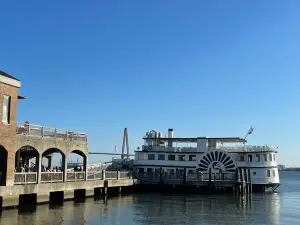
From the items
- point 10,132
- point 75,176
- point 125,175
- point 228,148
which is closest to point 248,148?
point 228,148

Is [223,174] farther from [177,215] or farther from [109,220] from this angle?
[109,220]

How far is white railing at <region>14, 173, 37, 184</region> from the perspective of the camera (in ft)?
102

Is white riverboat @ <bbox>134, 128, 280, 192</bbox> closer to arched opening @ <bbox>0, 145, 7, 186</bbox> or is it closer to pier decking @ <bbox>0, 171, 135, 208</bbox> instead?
pier decking @ <bbox>0, 171, 135, 208</bbox>

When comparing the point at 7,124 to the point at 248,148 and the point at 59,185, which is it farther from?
the point at 248,148

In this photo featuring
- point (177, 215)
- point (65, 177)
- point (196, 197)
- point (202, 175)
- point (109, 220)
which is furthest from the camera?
point (202, 175)

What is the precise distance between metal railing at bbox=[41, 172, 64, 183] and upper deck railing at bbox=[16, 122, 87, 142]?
3.18 meters

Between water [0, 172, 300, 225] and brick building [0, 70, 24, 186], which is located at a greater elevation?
brick building [0, 70, 24, 186]

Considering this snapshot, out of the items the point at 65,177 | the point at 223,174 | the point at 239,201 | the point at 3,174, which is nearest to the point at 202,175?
the point at 223,174

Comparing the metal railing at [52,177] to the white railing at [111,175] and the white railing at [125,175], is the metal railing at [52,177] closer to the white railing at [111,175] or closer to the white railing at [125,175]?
the white railing at [111,175]

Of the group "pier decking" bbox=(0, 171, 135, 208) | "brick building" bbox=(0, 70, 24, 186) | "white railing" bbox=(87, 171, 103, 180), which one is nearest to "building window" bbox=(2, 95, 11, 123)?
"brick building" bbox=(0, 70, 24, 186)

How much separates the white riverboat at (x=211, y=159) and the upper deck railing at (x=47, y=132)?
15.7 meters

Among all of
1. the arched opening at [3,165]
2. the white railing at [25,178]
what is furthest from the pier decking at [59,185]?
the arched opening at [3,165]

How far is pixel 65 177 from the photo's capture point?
36.9 meters

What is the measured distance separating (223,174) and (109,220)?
2586 cm
